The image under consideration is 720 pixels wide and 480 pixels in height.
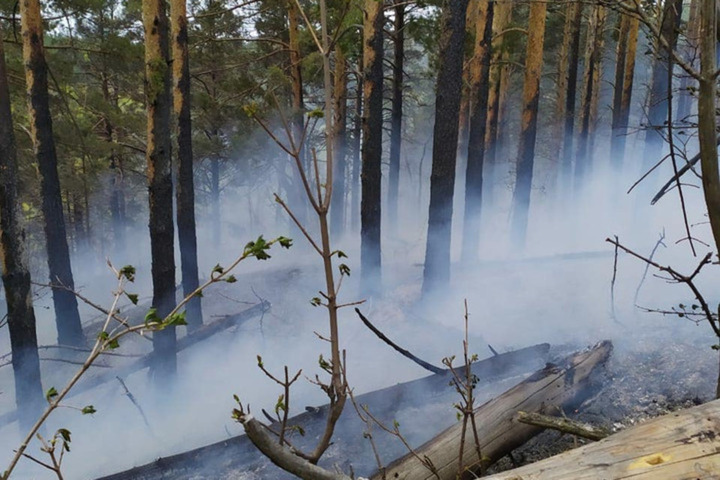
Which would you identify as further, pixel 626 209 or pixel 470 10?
pixel 626 209

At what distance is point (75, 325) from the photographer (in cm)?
1121

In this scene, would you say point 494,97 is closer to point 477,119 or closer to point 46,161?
point 477,119

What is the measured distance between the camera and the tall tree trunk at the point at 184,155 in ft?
30.6

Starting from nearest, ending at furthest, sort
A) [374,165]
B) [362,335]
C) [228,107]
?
[362,335] < [374,165] < [228,107]

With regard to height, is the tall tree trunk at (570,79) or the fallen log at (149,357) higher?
the tall tree trunk at (570,79)

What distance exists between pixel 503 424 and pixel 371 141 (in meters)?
7.59

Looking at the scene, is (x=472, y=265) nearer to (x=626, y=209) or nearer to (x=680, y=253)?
(x=680, y=253)

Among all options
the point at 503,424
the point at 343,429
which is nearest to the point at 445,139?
the point at 343,429

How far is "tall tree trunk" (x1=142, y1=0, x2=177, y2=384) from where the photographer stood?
728 cm

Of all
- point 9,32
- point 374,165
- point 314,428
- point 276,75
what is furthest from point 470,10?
point 314,428

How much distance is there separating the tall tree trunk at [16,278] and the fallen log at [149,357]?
2.44ft

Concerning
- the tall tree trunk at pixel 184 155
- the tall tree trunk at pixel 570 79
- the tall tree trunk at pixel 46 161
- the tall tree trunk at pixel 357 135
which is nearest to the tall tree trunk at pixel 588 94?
the tall tree trunk at pixel 570 79

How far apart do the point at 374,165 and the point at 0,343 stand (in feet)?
38.2

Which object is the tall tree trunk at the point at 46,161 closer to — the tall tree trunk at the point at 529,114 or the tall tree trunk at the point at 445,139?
the tall tree trunk at the point at 445,139
